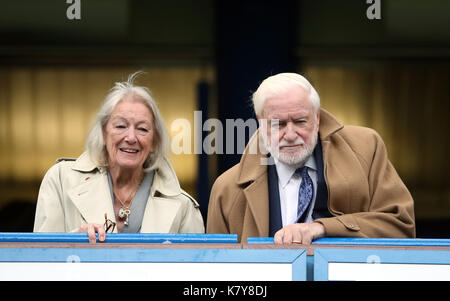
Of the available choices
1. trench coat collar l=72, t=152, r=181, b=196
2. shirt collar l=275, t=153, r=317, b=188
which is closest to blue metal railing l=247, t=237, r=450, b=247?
shirt collar l=275, t=153, r=317, b=188

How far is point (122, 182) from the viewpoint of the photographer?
10.2 feet

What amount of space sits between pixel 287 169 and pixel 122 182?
2.34 feet

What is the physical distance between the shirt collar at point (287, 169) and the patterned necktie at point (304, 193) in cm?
3

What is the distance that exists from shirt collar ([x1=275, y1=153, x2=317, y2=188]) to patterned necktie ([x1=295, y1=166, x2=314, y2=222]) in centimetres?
3

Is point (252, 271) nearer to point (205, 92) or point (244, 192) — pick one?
point (244, 192)

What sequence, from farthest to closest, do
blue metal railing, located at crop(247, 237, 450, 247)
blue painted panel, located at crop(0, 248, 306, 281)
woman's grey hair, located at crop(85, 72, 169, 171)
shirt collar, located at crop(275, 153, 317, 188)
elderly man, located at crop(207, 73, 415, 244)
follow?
woman's grey hair, located at crop(85, 72, 169, 171), shirt collar, located at crop(275, 153, 317, 188), elderly man, located at crop(207, 73, 415, 244), blue metal railing, located at crop(247, 237, 450, 247), blue painted panel, located at crop(0, 248, 306, 281)

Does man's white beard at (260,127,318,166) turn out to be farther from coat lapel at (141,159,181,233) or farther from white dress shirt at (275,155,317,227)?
coat lapel at (141,159,181,233)

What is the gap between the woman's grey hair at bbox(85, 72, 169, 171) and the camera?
3080 mm

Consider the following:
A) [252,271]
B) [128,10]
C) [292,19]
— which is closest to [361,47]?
[292,19]

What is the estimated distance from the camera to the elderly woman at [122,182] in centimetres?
298

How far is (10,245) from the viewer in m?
2.14

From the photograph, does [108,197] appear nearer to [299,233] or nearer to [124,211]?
[124,211]

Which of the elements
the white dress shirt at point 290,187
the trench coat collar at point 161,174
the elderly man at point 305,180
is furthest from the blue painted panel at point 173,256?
the trench coat collar at point 161,174

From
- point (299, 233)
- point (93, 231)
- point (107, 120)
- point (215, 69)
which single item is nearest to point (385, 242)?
point (299, 233)
